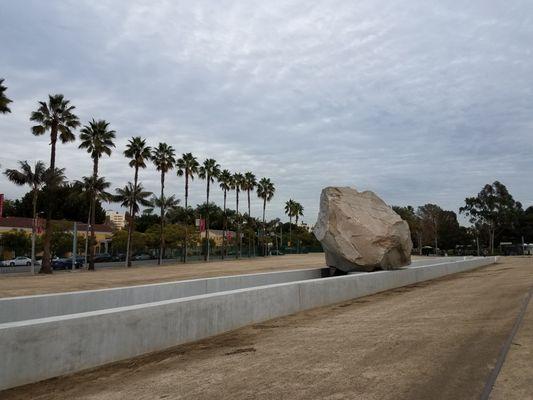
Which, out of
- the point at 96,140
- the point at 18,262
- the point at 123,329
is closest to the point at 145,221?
the point at 18,262

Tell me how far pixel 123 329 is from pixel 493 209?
349ft

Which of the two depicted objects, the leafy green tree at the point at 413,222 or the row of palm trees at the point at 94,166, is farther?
the leafy green tree at the point at 413,222

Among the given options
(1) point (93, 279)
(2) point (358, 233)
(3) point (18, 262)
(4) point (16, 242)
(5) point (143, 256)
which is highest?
(4) point (16, 242)

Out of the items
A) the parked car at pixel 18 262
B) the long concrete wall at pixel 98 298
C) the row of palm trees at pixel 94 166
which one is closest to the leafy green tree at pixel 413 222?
the row of palm trees at pixel 94 166

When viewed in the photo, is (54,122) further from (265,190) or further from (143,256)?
(265,190)

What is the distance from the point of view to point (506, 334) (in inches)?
345

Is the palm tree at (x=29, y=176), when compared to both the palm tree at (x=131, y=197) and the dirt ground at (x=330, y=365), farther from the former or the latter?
the dirt ground at (x=330, y=365)

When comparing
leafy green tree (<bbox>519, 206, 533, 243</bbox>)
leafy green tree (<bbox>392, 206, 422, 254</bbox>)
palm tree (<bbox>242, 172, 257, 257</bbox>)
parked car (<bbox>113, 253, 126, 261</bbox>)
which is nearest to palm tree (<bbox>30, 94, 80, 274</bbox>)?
parked car (<bbox>113, 253, 126, 261</bbox>)

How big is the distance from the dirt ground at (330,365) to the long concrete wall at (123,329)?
200mm

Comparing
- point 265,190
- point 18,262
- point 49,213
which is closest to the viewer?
point 49,213

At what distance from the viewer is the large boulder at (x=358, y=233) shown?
20.9 metres

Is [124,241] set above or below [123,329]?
above

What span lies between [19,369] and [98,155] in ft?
146

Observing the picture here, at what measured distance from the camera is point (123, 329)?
7801 millimetres
